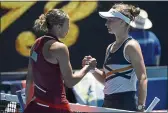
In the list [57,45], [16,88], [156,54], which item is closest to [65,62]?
[57,45]

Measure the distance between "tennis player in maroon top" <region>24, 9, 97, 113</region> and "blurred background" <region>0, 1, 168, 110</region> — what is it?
13.5 feet

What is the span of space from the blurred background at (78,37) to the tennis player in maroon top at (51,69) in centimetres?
413

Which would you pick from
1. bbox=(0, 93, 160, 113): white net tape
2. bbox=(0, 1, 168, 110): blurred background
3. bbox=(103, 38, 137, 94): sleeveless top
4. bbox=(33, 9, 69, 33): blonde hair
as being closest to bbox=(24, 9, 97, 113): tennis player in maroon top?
bbox=(33, 9, 69, 33): blonde hair

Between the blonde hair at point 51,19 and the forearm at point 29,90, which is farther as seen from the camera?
the forearm at point 29,90

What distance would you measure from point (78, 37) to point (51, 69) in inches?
197

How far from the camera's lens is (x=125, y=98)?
13.9ft

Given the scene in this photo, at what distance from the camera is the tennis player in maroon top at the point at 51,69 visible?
12.9ft

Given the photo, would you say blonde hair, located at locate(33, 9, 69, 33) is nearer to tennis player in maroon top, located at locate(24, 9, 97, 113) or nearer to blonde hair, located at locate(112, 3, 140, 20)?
tennis player in maroon top, located at locate(24, 9, 97, 113)

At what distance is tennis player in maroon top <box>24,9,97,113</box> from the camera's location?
12.9ft

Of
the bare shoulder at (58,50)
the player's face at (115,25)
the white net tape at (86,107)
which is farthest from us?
the player's face at (115,25)

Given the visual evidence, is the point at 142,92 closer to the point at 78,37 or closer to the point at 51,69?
the point at 51,69

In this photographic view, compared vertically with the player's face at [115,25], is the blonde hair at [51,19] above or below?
above

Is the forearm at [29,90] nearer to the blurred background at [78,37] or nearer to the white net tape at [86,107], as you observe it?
the white net tape at [86,107]

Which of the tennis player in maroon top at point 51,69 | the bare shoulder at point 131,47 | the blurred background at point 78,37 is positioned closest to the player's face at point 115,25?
the bare shoulder at point 131,47
